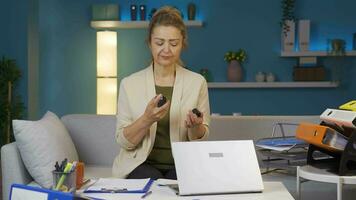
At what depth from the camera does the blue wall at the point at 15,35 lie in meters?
5.01

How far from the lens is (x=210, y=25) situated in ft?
18.8

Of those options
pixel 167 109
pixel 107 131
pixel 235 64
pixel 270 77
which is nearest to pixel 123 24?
pixel 235 64

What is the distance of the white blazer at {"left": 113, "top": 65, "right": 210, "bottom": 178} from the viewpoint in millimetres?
2268

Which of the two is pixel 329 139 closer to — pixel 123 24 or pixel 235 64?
pixel 235 64

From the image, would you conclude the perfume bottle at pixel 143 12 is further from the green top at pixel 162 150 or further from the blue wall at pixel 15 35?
the green top at pixel 162 150

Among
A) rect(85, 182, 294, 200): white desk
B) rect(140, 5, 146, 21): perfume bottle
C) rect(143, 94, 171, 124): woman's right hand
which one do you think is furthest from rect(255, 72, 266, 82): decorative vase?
rect(85, 182, 294, 200): white desk

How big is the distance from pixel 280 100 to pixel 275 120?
254cm

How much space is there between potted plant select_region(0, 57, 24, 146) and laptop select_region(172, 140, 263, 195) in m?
3.42

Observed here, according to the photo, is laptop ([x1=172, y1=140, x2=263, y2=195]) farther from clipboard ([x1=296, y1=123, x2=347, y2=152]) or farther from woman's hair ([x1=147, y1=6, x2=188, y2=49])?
woman's hair ([x1=147, y1=6, x2=188, y2=49])

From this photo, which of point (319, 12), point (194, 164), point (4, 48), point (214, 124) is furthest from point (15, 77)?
point (194, 164)

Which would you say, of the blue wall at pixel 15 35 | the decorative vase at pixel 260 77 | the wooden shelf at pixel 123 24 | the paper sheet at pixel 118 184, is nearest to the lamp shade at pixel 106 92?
the wooden shelf at pixel 123 24

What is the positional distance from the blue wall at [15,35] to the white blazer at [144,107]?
296 cm

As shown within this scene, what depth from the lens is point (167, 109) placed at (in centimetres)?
219

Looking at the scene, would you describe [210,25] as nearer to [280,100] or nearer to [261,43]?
[261,43]
